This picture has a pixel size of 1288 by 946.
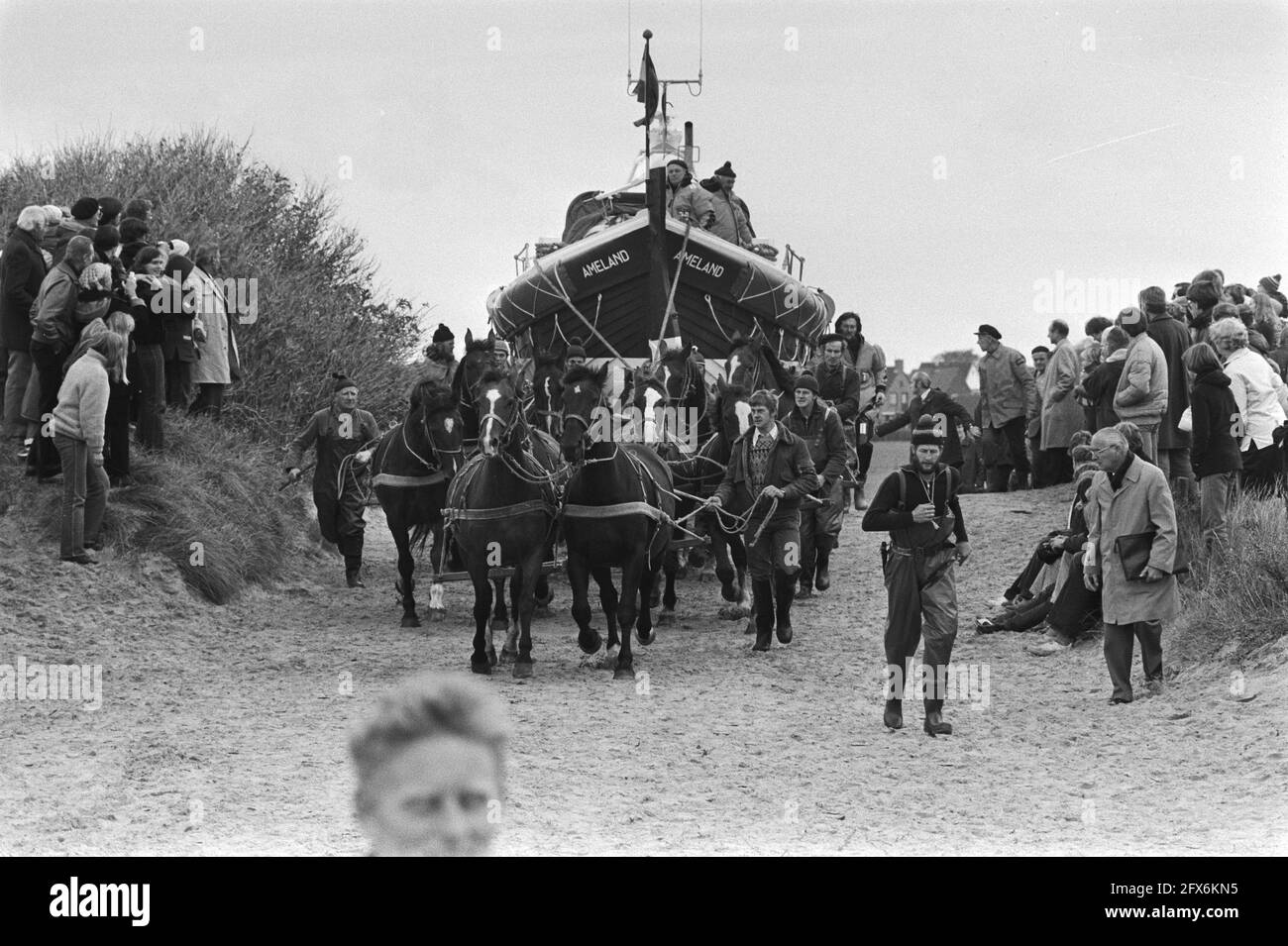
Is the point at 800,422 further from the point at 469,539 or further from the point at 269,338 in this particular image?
the point at 269,338

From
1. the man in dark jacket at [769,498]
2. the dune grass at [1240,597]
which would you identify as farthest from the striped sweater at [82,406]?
the dune grass at [1240,597]

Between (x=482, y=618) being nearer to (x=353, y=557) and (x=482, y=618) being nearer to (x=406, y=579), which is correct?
(x=406, y=579)

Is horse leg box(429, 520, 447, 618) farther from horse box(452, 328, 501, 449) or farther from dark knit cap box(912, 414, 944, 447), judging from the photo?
dark knit cap box(912, 414, 944, 447)

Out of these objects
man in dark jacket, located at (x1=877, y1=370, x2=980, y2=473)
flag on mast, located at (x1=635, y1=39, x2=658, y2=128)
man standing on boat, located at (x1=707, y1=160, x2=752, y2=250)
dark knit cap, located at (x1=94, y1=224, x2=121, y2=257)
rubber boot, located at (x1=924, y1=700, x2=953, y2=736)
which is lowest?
rubber boot, located at (x1=924, y1=700, x2=953, y2=736)

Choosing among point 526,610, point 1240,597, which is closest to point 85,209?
point 526,610

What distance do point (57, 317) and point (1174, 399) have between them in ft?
30.0

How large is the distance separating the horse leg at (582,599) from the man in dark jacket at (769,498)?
1478 millimetres

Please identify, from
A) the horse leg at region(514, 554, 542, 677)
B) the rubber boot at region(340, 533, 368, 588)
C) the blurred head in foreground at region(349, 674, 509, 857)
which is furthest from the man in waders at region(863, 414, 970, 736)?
the rubber boot at region(340, 533, 368, 588)

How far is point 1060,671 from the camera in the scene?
42.1ft

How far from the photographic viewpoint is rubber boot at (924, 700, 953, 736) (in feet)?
34.7

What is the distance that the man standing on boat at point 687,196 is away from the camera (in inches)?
770

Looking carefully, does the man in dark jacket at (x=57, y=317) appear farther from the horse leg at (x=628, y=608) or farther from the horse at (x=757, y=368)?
the horse at (x=757, y=368)

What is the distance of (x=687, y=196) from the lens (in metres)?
19.7

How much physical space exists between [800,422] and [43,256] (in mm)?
6689
